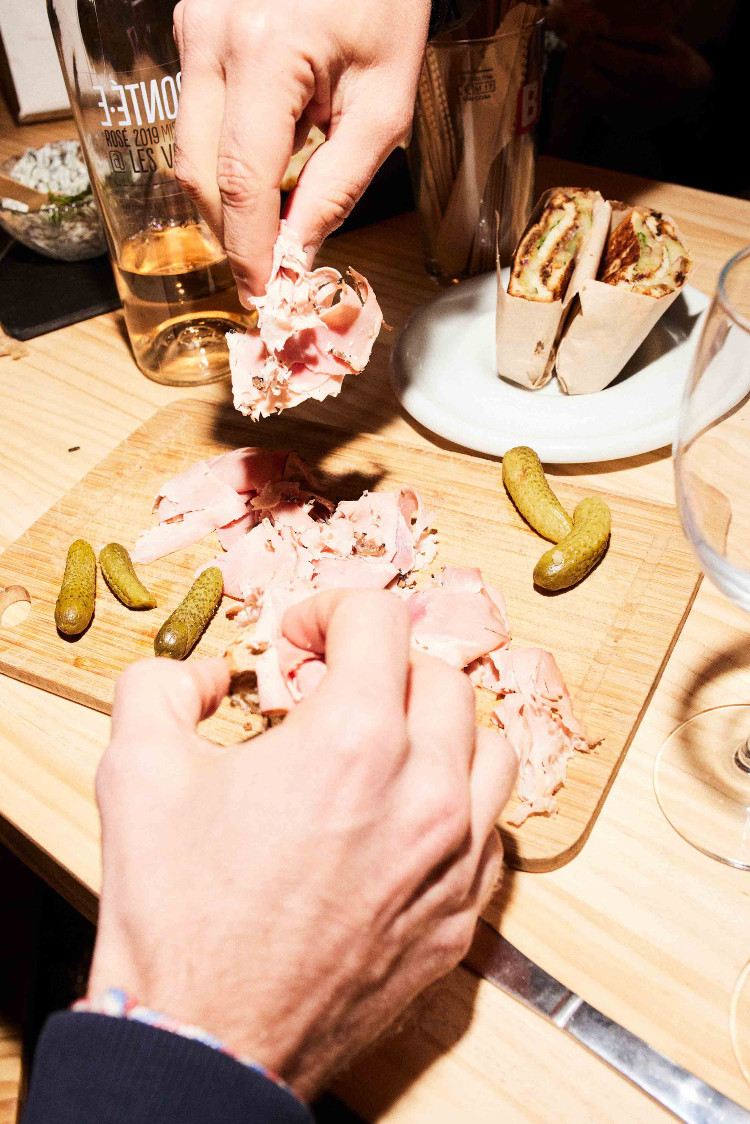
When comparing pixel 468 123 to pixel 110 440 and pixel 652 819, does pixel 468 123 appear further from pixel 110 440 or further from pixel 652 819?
pixel 652 819

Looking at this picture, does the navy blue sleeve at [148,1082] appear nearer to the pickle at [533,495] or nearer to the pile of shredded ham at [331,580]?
the pile of shredded ham at [331,580]

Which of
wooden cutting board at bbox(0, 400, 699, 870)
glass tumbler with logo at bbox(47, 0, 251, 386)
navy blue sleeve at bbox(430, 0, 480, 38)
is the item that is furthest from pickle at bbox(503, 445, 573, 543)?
navy blue sleeve at bbox(430, 0, 480, 38)

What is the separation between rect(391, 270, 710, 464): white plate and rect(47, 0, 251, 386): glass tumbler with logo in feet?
1.22

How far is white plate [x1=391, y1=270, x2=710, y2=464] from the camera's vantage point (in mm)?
1390

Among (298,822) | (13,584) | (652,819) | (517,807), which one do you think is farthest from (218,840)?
(13,584)

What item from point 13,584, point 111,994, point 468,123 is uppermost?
point 468,123

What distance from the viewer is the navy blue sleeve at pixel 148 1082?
60 centimetres

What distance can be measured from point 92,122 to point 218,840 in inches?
49.7

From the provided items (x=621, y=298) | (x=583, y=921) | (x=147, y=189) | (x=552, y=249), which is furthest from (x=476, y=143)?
(x=583, y=921)

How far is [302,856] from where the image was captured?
65 cm

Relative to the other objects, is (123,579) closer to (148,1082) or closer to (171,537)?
(171,537)

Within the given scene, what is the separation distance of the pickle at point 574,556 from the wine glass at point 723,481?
0.32 meters

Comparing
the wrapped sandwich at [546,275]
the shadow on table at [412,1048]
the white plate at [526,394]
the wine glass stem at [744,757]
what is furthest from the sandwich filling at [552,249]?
the shadow on table at [412,1048]

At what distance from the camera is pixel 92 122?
1464mm
